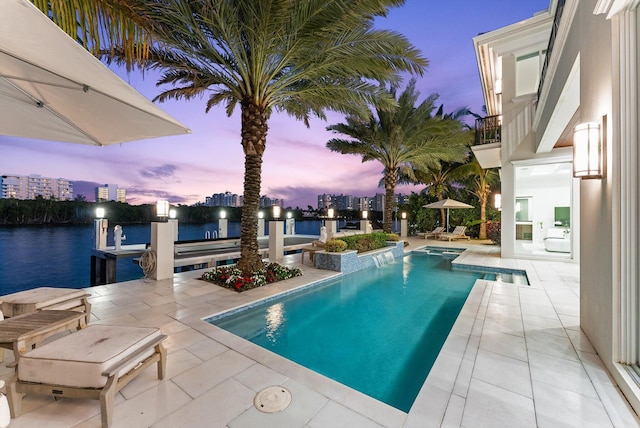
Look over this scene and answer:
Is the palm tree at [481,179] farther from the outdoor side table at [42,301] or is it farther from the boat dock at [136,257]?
the outdoor side table at [42,301]

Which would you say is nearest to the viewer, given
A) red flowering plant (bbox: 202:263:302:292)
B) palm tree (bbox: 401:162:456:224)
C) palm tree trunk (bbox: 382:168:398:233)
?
red flowering plant (bbox: 202:263:302:292)

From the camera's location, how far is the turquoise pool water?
350cm

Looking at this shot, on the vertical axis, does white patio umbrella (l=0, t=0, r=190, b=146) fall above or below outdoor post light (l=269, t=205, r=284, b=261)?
above

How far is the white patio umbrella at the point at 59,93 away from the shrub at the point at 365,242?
715cm

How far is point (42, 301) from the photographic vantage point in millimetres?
3629

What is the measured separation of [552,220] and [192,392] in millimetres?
16384

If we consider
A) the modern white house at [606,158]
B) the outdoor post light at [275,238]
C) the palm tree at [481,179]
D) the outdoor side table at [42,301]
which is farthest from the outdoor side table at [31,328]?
the palm tree at [481,179]

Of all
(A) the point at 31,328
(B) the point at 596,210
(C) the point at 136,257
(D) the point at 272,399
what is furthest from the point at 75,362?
(C) the point at 136,257

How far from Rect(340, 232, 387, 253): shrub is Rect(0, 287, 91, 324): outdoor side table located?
7187 millimetres

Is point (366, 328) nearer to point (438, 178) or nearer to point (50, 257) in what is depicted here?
point (50, 257)

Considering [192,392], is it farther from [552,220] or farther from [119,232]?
[552,220]

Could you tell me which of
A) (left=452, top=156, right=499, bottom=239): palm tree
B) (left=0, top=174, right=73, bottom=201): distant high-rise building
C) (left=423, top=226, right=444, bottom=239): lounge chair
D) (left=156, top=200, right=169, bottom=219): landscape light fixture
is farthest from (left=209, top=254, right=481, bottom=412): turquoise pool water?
(left=0, top=174, right=73, bottom=201): distant high-rise building

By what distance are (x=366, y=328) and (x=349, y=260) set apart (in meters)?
3.88

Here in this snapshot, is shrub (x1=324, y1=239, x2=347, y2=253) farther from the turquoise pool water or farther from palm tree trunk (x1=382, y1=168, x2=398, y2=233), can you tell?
palm tree trunk (x1=382, y1=168, x2=398, y2=233)
